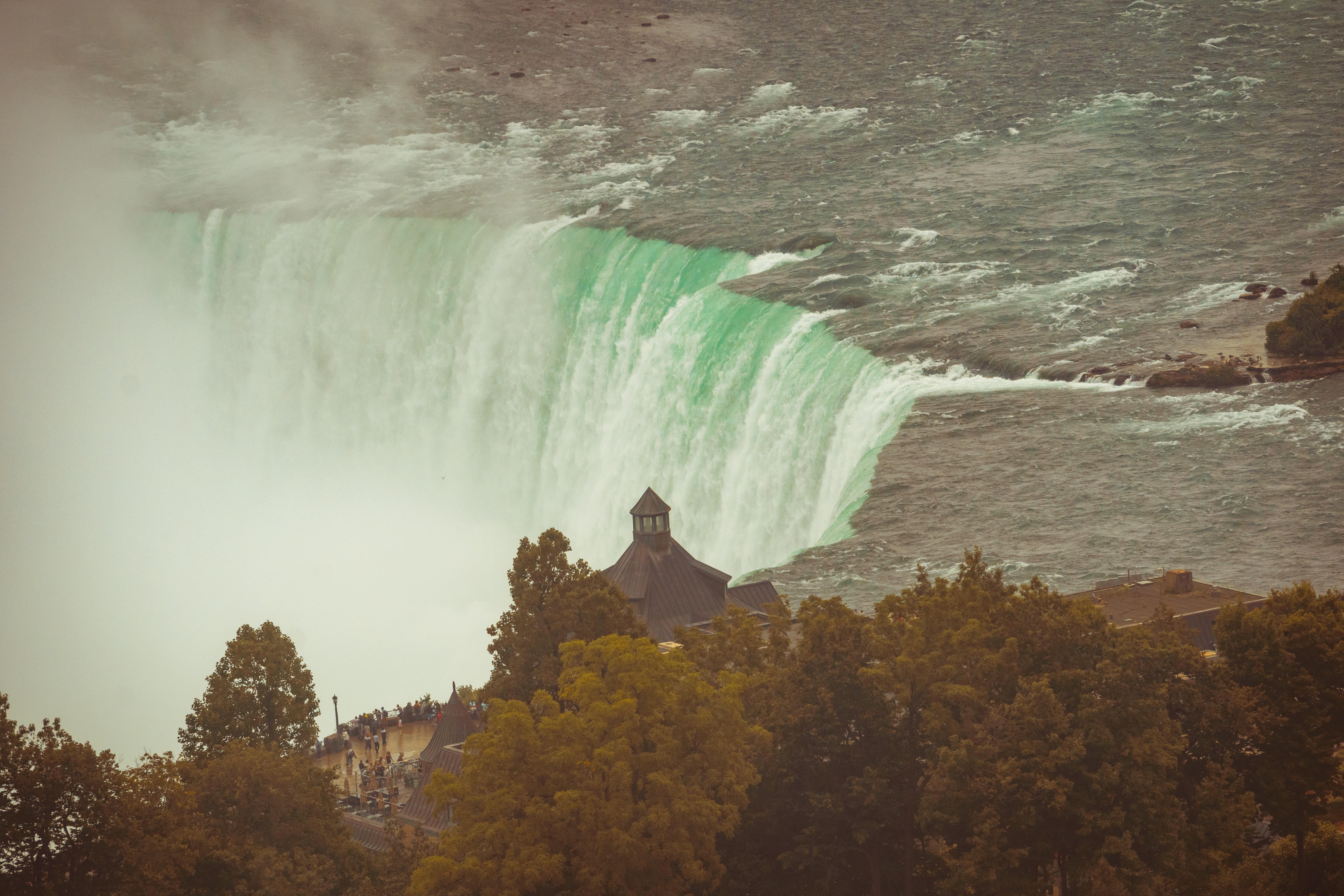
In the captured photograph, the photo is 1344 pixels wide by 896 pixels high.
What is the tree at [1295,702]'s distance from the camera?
31391mm

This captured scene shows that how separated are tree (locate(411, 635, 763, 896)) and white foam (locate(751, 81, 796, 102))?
254ft

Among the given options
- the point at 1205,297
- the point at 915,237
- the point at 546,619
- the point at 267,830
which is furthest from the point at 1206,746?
the point at 915,237

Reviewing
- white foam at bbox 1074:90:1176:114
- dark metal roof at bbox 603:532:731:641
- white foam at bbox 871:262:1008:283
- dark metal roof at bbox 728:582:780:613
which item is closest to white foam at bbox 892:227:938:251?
white foam at bbox 871:262:1008:283

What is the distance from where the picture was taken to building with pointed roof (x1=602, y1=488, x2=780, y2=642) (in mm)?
46688

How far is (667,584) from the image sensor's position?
47406 mm

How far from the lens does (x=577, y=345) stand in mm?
82250

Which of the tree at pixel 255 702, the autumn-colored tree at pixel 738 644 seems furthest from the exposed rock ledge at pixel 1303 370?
the tree at pixel 255 702

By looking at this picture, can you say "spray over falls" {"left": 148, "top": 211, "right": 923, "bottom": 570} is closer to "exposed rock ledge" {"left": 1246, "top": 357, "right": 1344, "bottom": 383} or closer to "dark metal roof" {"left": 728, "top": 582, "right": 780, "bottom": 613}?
"dark metal roof" {"left": 728, "top": 582, "right": 780, "bottom": 613}

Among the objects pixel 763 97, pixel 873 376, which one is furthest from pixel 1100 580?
pixel 763 97

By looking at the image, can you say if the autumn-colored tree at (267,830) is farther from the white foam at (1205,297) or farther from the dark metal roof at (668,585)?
the white foam at (1205,297)

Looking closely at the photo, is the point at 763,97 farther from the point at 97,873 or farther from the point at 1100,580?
the point at 97,873

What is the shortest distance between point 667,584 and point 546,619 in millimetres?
11480

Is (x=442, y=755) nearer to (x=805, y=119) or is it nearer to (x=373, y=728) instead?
(x=373, y=728)

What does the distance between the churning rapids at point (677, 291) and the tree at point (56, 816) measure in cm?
2112
